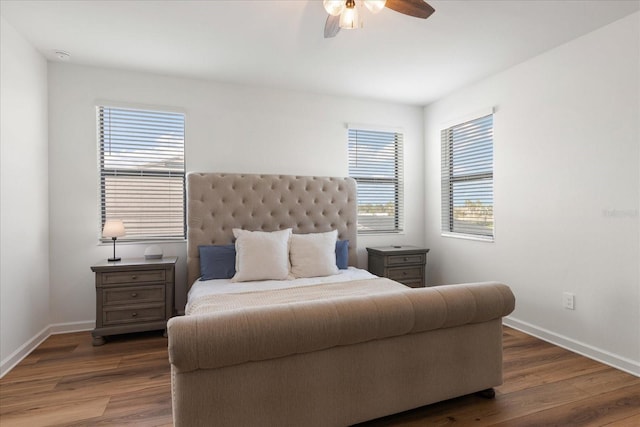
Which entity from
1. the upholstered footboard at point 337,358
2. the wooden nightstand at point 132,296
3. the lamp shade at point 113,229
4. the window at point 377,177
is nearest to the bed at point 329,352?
the upholstered footboard at point 337,358

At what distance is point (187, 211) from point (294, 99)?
178 cm

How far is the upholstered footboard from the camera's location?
1.43 metres

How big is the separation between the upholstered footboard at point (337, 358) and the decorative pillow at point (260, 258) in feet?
4.58

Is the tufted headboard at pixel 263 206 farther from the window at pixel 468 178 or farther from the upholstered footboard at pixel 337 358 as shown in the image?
the upholstered footboard at pixel 337 358

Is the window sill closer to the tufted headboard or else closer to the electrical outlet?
the electrical outlet

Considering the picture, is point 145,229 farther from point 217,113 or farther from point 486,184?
point 486,184

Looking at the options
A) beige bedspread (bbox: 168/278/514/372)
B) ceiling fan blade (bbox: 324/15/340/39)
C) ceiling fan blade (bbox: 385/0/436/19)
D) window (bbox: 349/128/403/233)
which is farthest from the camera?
window (bbox: 349/128/403/233)

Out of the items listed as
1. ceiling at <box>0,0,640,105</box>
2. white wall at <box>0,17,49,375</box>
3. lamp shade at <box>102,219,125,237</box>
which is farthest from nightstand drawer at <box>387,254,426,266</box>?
white wall at <box>0,17,49,375</box>

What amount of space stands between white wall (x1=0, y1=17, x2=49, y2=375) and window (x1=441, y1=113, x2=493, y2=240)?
14.1 feet

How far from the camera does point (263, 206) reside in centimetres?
352

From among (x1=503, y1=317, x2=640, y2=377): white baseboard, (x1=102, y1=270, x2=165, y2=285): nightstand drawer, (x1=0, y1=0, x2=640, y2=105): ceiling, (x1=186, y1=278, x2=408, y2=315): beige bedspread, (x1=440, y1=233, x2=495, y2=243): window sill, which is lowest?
(x1=503, y1=317, x2=640, y2=377): white baseboard

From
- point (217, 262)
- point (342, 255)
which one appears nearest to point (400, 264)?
point (342, 255)

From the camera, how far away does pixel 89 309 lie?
10.7 feet

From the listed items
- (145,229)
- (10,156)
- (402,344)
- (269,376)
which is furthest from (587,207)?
(10,156)
